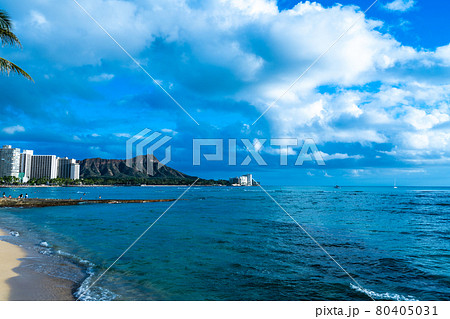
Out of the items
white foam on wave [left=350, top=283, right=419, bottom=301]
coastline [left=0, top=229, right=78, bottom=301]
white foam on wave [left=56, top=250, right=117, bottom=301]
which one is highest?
coastline [left=0, top=229, right=78, bottom=301]

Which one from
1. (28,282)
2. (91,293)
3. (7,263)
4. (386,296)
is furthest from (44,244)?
(386,296)

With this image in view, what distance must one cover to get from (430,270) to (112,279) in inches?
502

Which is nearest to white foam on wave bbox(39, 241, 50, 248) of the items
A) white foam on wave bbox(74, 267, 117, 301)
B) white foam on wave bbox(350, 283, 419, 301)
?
white foam on wave bbox(74, 267, 117, 301)

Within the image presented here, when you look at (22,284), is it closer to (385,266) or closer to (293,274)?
(293,274)

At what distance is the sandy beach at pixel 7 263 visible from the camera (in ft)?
26.0

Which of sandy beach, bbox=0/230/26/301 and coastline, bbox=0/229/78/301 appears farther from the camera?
sandy beach, bbox=0/230/26/301

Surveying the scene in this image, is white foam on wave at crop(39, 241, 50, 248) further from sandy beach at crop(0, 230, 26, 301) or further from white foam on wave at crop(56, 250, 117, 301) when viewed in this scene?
white foam on wave at crop(56, 250, 117, 301)

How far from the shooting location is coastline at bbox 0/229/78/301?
7691 millimetres

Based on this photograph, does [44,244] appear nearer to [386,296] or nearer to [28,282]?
[28,282]

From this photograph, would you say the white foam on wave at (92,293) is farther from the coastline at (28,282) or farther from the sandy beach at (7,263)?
the sandy beach at (7,263)

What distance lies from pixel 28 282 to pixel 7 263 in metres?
3.11

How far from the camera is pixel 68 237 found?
739 inches
